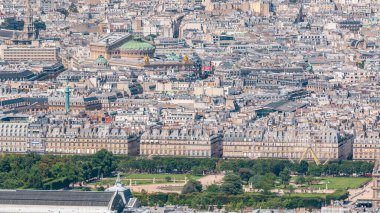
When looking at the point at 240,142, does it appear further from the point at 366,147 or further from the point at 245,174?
the point at 245,174

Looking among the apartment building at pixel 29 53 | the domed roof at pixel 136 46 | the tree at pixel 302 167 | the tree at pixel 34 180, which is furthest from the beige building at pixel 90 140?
the apartment building at pixel 29 53

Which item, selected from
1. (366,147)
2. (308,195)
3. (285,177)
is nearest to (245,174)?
(285,177)

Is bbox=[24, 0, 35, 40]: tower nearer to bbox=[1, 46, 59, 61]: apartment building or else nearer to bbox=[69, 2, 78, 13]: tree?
bbox=[1, 46, 59, 61]: apartment building

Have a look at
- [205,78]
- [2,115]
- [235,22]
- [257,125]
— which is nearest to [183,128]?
[257,125]

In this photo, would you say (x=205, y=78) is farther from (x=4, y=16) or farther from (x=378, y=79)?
(x=4, y=16)

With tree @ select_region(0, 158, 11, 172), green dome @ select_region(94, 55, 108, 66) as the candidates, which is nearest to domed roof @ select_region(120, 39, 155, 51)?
green dome @ select_region(94, 55, 108, 66)
